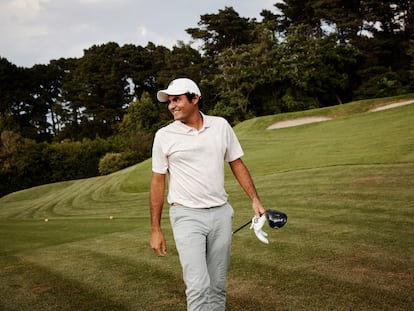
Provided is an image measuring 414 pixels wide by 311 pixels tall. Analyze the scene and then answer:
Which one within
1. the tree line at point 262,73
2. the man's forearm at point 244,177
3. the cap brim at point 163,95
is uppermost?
the tree line at point 262,73

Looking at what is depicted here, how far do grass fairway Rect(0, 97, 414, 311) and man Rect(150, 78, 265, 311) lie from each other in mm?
1139

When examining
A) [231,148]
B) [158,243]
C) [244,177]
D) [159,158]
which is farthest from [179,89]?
[158,243]

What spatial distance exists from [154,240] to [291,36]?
44.7 meters

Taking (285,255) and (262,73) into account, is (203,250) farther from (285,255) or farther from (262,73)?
(262,73)

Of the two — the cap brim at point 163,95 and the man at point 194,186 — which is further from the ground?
the cap brim at point 163,95

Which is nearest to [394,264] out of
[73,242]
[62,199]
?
[73,242]

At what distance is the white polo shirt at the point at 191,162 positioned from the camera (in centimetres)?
369

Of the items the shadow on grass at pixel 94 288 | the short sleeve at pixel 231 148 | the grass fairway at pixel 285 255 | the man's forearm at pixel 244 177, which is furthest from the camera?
the shadow on grass at pixel 94 288

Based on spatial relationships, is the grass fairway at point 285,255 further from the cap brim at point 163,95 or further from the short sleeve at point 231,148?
the cap brim at point 163,95

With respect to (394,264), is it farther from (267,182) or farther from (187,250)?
(267,182)

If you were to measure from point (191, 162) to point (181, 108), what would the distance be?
49 centimetres

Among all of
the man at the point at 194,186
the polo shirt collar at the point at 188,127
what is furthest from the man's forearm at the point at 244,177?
the polo shirt collar at the point at 188,127

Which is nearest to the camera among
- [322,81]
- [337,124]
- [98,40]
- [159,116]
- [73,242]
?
[73,242]

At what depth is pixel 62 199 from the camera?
27578mm
